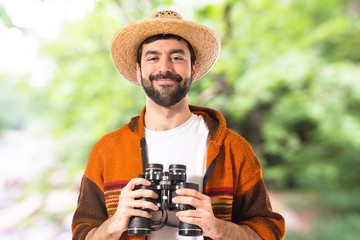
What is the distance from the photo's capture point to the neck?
1.49 m

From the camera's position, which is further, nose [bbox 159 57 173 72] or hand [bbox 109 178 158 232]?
nose [bbox 159 57 173 72]

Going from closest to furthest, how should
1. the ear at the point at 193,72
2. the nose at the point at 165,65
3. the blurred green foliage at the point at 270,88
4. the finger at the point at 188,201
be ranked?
the finger at the point at 188,201 < the nose at the point at 165,65 < the ear at the point at 193,72 < the blurred green foliage at the point at 270,88

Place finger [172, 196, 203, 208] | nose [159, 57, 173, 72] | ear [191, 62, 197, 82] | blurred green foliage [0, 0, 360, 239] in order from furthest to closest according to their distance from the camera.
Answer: blurred green foliage [0, 0, 360, 239] → ear [191, 62, 197, 82] → nose [159, 57, 173, 72] → finger [172, 196, 203, 208]

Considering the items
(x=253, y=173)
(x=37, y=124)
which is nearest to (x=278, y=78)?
(x=253, y=173)

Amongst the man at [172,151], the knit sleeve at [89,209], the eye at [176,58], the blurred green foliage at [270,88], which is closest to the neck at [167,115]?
the man at [172,151]

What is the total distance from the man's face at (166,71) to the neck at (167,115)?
0.05 m

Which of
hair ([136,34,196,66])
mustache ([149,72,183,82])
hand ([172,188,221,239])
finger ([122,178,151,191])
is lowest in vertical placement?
hand ([172,188,221,239])

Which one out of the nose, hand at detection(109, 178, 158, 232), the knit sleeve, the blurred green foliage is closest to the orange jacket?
the knit sleeve

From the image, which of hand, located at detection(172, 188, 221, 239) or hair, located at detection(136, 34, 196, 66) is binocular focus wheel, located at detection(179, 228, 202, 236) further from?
hair, located at detection(136, 34, 196, 66)

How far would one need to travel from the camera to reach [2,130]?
8492mm

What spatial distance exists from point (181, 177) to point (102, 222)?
0.31 metres

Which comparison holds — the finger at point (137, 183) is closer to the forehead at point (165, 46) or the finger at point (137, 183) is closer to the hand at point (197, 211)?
the hand at point (197, 211)

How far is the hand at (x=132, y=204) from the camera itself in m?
1.28

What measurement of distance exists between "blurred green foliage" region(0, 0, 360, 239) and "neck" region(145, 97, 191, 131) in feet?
7.62
